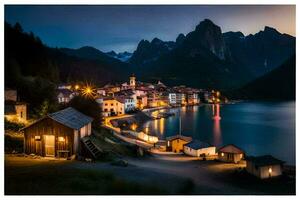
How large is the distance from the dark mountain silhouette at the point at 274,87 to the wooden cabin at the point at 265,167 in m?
81.7

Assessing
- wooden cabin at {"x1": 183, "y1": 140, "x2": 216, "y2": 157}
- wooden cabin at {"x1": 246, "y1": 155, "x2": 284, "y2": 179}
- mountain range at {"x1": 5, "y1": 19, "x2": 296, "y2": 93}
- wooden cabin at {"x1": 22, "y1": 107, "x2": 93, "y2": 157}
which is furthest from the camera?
mountain range at {"x1": 5, "y1": 19, "x2": 296, "y2": 93}

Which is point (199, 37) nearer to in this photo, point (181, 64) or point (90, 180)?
point (181, 64)

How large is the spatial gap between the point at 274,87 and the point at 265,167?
3479 inches

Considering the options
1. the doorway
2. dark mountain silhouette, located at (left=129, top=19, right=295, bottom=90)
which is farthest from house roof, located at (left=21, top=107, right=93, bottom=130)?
dark mountain silhouette, located at (left=129, top=19, right=295, bottom=90)

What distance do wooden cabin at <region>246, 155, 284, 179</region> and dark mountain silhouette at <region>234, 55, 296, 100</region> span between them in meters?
81.7

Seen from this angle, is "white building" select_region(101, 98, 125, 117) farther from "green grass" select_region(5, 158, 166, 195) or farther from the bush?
"green grass" select_region(5, 158, 166, 195)

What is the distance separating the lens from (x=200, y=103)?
80562mm

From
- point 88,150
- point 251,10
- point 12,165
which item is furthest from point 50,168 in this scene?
point 251,10

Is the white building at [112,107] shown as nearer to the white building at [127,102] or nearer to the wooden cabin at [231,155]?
the white building at [127,102]

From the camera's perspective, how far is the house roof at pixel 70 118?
34.7 ft

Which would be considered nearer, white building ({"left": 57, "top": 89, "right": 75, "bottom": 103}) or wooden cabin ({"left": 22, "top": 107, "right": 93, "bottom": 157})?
wooden cabin ({"left": 22, "top": 107, "right": 93, "bottom": 157})

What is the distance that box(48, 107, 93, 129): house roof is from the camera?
10562mm

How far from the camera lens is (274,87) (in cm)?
9419

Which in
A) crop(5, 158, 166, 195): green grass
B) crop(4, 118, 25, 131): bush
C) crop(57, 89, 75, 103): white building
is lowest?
crop(5, 158, 166, 195): green grass
